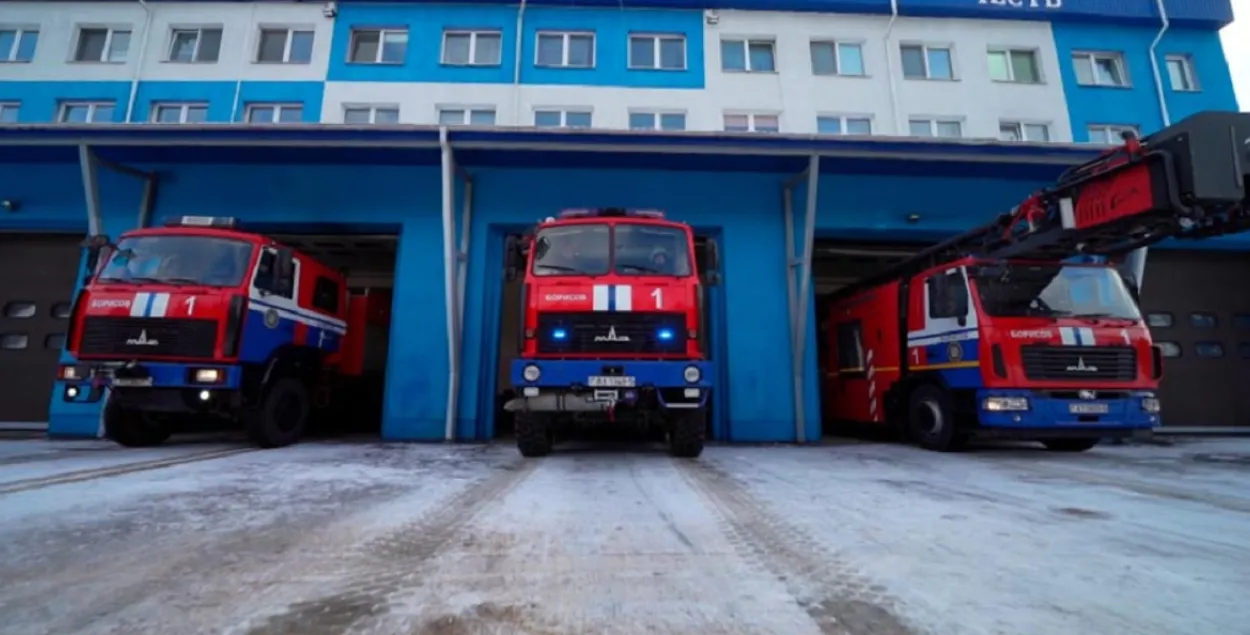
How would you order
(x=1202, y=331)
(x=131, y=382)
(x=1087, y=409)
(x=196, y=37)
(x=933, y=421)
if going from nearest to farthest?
(x=131, y=382) < (x=1087, y=409) < (x=933, y=421) < (x=1202, y=331) < (x=196, y=37)

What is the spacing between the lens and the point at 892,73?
12.9 metres

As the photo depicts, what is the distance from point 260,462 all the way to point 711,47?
42.1 feet

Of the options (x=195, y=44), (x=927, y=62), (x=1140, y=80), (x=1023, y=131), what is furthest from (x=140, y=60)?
(x=1140, y=80)

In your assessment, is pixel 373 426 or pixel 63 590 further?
pixel 373 426

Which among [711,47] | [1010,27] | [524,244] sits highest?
[1010,27]

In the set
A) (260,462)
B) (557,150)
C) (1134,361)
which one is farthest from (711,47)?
(260,462)

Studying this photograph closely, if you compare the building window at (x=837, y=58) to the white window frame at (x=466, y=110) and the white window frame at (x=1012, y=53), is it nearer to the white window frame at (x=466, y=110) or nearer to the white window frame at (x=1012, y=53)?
the white window frame at (x=1012, y=53)

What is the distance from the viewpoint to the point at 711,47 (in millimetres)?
12961

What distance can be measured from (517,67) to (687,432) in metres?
10.6

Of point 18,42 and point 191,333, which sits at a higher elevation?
point 18,42

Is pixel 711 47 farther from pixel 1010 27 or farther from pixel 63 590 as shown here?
pixel 63 590

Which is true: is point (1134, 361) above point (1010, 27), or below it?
below

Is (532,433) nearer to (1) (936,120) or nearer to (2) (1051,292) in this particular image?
(2) (1051,292)

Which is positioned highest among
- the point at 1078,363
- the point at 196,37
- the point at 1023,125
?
the point at 196,37
